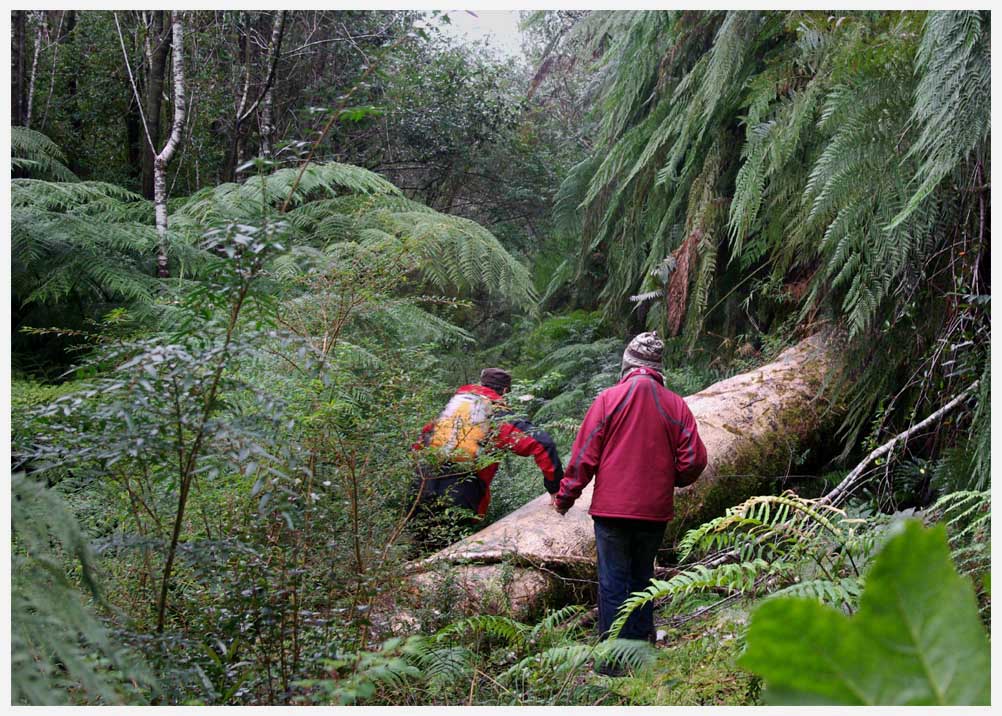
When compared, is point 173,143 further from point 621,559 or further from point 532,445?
point 621,559

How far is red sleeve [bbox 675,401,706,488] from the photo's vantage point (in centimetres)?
329

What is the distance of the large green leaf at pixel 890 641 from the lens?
0.85 feet

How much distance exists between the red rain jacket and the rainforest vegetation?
0.37m

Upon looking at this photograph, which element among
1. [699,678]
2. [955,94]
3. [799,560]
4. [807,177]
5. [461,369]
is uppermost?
[955,94]

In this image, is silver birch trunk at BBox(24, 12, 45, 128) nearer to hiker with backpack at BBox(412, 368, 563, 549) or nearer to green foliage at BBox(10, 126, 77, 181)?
green foliage at BBox(10, 126, 77, 181)

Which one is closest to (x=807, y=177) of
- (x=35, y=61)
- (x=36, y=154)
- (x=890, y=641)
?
(x=890, y=641)

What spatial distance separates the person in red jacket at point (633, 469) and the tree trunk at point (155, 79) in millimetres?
4845

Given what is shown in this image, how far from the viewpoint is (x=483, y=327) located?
949 centimetres

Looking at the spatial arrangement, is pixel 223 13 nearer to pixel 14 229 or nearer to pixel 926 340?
pixel 14 229

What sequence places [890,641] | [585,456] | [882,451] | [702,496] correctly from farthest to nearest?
[702,496] < [882,451] < [585,456] < [890,641]

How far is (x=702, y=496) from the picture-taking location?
12.8 feet

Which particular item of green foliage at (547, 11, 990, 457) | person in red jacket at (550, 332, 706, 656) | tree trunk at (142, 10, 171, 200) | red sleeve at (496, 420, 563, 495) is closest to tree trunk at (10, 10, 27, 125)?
tree trunk at (142, 10, 171, 200)

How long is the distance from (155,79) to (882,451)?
20.2ft

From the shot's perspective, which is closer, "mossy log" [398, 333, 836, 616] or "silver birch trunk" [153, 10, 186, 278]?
"mossy log" [398, 333, 836, 616]
